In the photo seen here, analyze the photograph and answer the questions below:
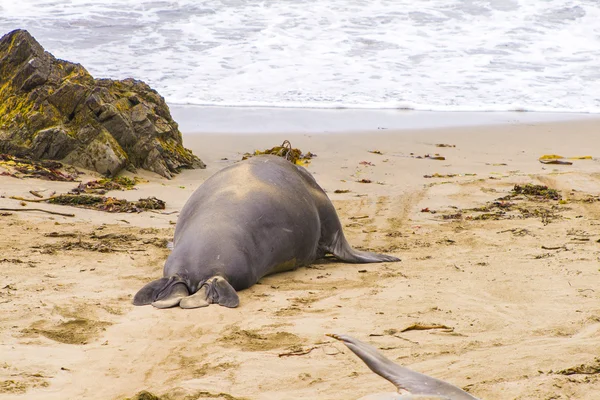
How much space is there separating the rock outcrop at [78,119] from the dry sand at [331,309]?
75 centimetres

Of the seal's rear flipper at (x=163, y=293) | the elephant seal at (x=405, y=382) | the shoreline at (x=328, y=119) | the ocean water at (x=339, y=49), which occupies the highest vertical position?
the ocean water at (x=339, y=49)

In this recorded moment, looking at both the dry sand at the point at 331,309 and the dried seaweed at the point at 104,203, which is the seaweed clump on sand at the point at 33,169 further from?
the dried seaweed at the point at 104,203

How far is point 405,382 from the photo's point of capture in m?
2.58

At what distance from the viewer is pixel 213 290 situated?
4.02 metres

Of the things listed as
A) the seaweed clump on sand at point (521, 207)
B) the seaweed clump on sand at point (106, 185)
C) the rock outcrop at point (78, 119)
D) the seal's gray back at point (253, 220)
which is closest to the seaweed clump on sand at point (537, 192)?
the seaweed clump on sand at point (521, 207)

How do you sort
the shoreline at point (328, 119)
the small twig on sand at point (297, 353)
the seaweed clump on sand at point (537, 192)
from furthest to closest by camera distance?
the shoreline at point (328, 119), the seaweed clump on sand at point (537, 192), the small twig on sand at point (297, 353)

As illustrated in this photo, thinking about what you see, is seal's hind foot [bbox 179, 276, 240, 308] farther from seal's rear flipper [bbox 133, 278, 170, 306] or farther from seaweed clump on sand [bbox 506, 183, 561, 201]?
seaweed clump on sand [bbox 506, 183, 561, 201]

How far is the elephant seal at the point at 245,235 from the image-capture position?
4.09 m

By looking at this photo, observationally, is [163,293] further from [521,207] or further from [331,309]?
[521,207]

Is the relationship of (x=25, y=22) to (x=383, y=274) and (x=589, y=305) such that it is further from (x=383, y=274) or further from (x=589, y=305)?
(x=589, y=305)

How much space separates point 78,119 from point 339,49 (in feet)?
30.0

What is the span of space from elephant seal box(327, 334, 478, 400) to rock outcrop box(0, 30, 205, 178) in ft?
17.6

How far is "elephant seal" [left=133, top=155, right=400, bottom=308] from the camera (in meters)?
4.09

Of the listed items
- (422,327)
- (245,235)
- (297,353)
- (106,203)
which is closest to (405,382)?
(297,353)
